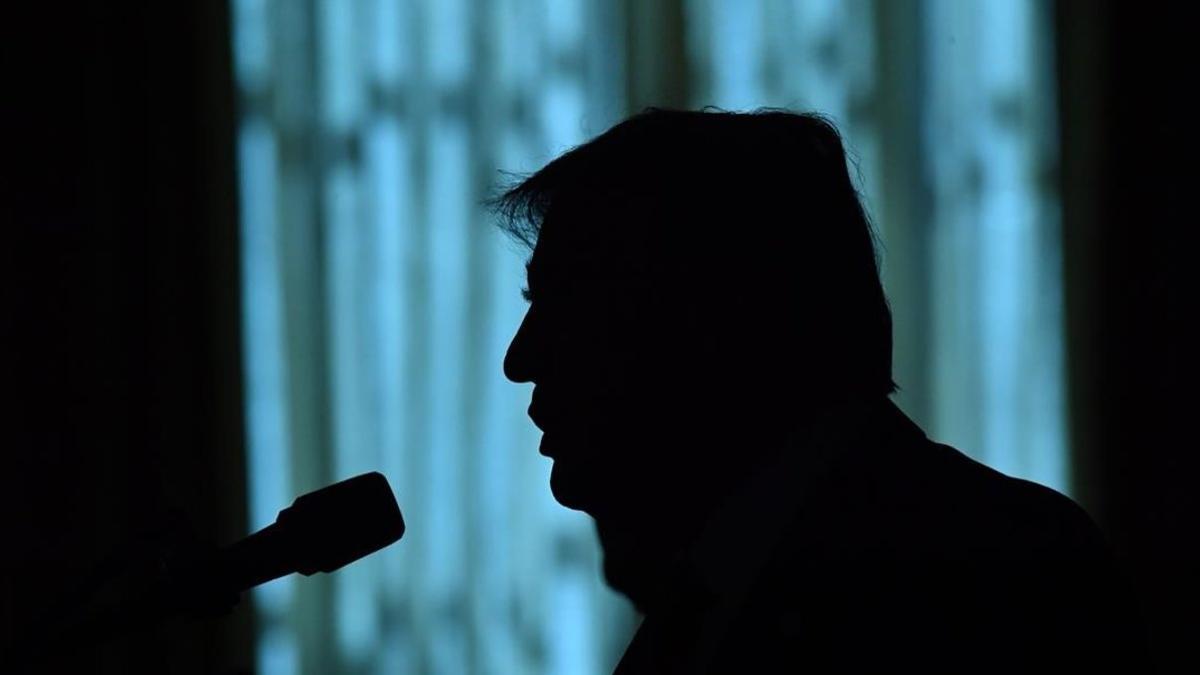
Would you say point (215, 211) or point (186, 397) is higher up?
point (215, 211)

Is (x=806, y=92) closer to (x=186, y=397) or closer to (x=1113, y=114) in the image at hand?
(x=1113, y=114)

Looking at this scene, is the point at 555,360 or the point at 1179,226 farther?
the point at 1179,226

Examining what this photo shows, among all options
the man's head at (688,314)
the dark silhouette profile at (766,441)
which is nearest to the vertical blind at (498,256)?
the dark silhouette profile at (766,441)

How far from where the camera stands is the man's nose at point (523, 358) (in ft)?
3.72

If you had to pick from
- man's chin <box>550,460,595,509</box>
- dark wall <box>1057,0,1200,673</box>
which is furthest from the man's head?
dark wall <box>1057,0,1200,673</box>

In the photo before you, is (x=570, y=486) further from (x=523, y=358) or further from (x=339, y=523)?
(x=339, y=523)

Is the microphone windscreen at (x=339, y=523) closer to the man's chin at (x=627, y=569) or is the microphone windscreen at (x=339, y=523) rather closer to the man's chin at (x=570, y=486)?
the man's chin at (x=570, y=486)

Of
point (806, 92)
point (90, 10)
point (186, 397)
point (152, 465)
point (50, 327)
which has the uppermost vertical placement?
point (90, 10)

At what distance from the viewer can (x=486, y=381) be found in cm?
224

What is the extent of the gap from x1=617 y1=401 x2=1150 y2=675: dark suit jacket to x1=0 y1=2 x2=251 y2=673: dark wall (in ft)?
5.29

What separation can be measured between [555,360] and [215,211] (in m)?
1.44

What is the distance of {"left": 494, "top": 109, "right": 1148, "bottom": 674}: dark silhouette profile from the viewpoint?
0.86 meters

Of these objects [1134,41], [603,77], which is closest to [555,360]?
[603,77]

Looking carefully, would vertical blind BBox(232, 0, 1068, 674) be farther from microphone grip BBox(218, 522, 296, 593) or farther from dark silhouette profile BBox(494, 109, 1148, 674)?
microphone grip BBox(218, 522, 296, 593)
